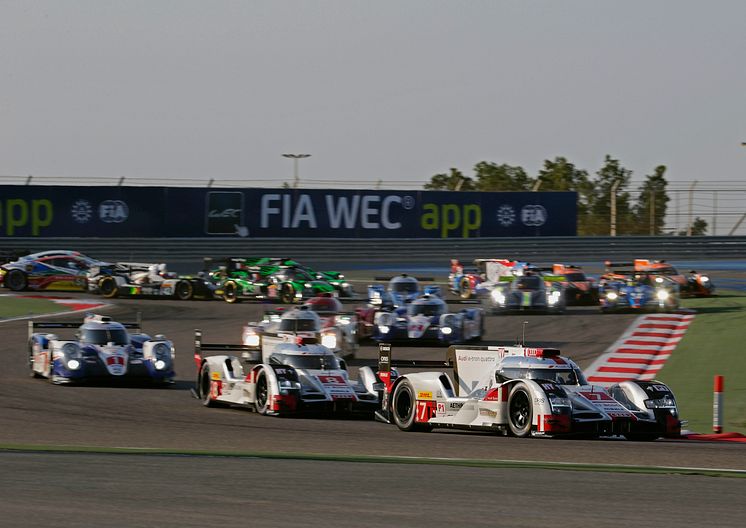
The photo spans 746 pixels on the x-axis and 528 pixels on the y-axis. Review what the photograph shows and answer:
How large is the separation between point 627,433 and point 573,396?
73 centimetres

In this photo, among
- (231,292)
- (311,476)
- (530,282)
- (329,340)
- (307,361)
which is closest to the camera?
(311,476)

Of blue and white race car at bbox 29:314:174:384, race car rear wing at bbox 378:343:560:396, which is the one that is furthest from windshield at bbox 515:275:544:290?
race car rear wing at bbox 378:343:560:396

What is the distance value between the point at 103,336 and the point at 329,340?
4.52 meters

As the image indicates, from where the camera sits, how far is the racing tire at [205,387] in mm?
16266

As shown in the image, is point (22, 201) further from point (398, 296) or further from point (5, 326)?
point (398, 296)

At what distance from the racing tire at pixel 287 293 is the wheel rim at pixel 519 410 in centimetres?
2029

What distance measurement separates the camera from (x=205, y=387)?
651 inches

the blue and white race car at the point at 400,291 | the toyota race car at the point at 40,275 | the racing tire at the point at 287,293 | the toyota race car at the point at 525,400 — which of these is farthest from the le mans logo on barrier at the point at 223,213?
the toyota race car at the point at 525,400

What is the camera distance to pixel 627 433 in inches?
498

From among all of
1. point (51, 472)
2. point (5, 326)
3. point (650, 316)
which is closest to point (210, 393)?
point (51, 472)

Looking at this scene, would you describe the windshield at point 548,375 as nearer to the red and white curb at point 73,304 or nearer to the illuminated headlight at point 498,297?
the illuminated headlight at point 498,297

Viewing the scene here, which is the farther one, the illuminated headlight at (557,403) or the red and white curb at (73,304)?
the red and white curb at (73,304)

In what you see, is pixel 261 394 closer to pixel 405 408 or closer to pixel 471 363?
pixel 405 408

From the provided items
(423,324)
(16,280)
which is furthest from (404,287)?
(16,280)
